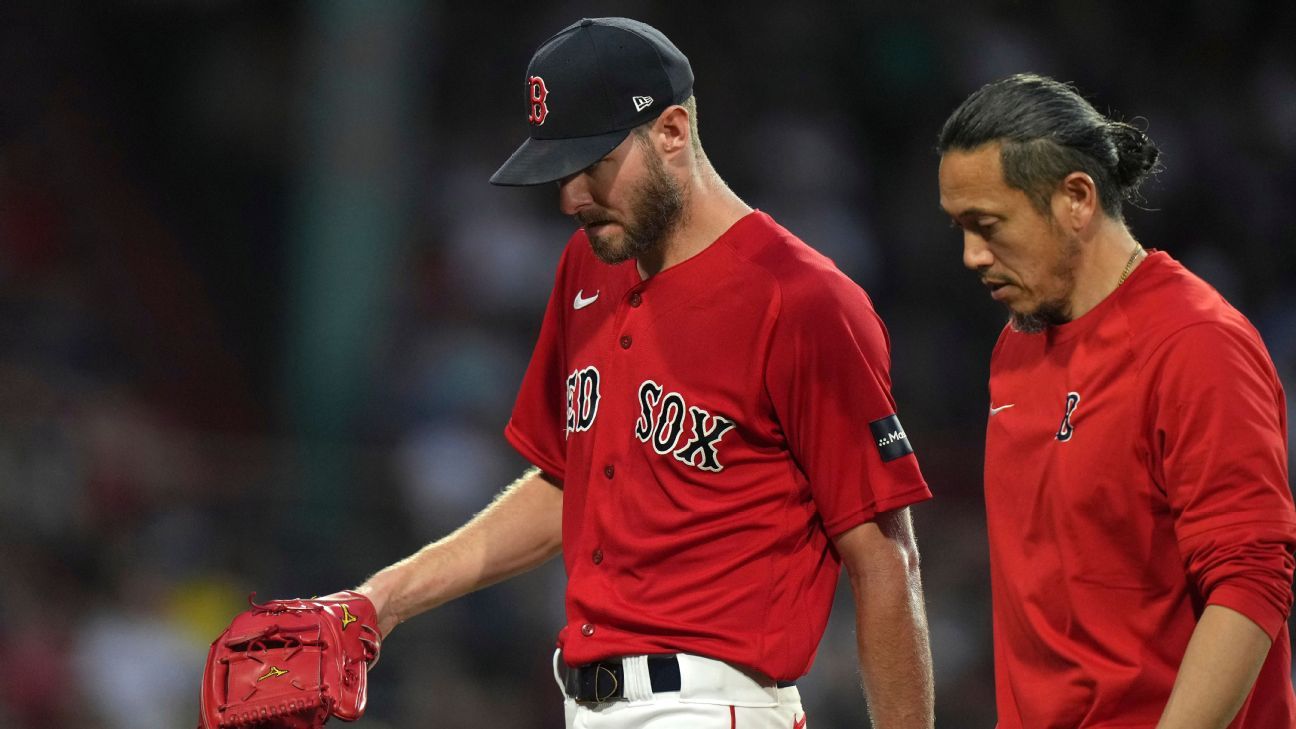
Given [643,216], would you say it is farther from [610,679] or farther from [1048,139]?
[610,679]

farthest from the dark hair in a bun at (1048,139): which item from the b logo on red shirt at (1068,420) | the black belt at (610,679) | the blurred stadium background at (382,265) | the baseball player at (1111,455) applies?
the blurred stadium background at (382,265)

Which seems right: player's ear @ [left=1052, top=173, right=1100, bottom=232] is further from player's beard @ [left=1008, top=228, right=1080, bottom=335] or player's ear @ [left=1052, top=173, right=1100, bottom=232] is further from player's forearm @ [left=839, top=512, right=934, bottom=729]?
player's forearm @ [left=839, top=512, right=934, bottom=729]

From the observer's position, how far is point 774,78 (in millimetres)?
9289

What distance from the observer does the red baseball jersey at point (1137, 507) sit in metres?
2.18

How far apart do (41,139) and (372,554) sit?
138 inches

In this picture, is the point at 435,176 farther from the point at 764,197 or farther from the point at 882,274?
the point at 882,274

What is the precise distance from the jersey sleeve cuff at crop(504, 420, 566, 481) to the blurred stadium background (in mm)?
3077

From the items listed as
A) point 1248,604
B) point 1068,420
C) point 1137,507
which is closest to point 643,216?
point 1068,420

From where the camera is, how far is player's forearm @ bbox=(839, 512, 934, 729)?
2.62 metres

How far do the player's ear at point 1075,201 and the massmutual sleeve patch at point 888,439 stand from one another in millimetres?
440

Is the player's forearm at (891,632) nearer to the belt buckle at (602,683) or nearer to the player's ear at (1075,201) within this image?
the belt buckle at (602,683)

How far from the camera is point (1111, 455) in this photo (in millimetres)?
2346

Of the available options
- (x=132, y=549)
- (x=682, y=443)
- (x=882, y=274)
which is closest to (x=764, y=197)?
(x=882, y=274)

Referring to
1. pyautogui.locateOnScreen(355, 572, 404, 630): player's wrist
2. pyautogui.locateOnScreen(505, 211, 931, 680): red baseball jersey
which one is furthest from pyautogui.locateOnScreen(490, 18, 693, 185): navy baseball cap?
pyautogui.locateOnScreen(355, 572, 404, 630): player's wrist
